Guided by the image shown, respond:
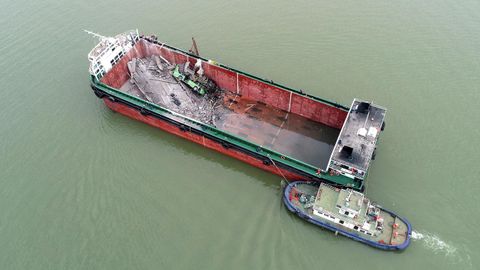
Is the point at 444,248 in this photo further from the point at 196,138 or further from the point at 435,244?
the point at 196,138

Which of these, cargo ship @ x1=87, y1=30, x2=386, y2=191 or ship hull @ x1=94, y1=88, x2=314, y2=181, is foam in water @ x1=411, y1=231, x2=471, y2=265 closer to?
cargo ship @ x1=87, y1=30, x2=386, y2=191

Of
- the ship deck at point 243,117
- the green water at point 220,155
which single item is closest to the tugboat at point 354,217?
the green water at point 220,155

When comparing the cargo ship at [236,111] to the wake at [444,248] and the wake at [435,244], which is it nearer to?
the wake at [435,244]

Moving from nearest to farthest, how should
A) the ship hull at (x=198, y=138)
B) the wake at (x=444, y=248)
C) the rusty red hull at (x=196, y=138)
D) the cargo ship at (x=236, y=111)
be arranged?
1. the wake at (x=444, y=248)
2. the cargo ship at (x=236, y=111)
3. the ship hull at (x=198, y=138)
4. the rusty red hull at (x=196, y=138)

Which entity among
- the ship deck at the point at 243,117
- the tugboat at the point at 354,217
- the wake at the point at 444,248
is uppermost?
the ship deck at the point at 243,117

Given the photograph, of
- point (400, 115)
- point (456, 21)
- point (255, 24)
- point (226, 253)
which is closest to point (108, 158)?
point (226, 253)

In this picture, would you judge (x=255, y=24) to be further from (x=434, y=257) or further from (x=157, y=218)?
(x=434, y=257)

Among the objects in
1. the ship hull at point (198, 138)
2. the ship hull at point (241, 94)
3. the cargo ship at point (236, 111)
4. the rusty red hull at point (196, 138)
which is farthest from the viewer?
the rusty red hull at point (196, 138)
